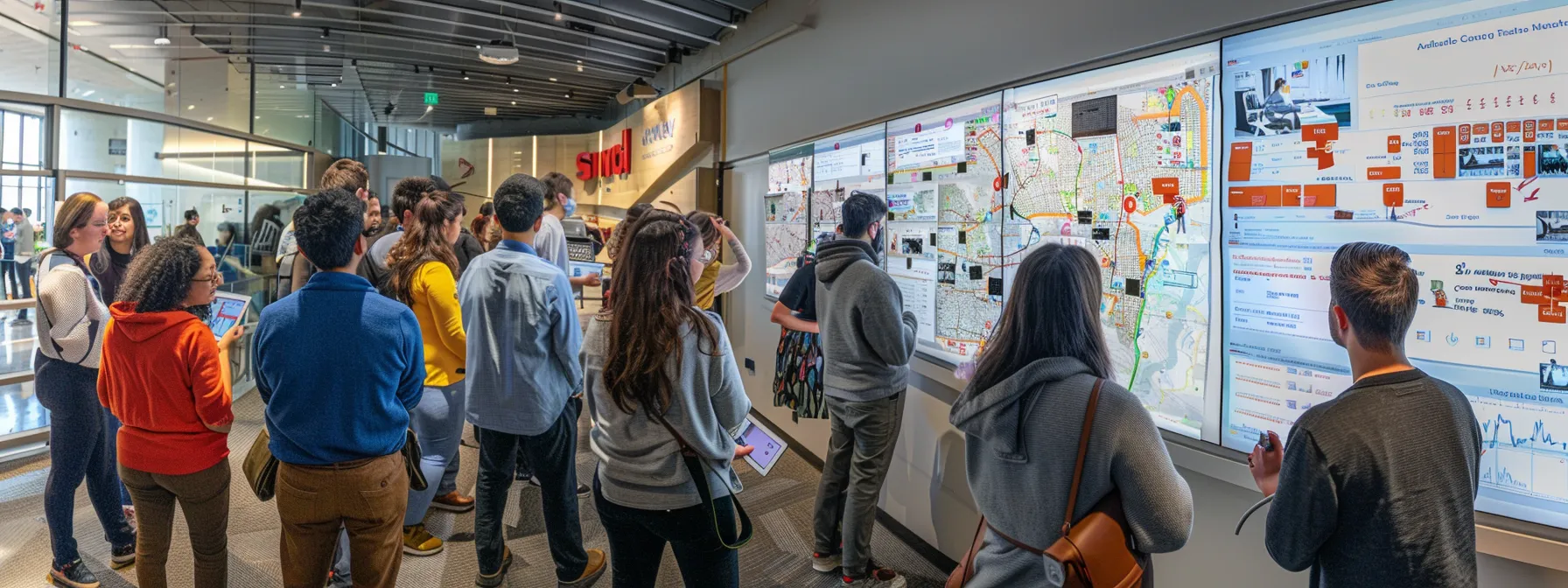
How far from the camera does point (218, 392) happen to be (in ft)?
6.97

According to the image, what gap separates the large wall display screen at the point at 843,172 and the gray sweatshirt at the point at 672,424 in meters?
2.02

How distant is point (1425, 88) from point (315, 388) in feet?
8.87

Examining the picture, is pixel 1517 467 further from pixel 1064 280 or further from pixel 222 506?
pixel 222 506

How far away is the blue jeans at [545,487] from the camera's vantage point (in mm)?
2666

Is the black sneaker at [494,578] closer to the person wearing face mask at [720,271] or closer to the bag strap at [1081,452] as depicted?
the person wearing face mask at [720,271]

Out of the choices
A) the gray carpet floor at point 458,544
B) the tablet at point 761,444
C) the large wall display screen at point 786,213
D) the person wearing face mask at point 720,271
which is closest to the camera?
the tablet at point 761,444

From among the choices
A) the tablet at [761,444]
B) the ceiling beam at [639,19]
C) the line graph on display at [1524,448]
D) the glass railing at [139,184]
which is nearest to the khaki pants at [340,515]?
the tablet at [761,444]

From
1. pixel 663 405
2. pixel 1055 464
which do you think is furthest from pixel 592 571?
pixel 1055 464

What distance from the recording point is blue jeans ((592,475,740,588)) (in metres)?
1.79

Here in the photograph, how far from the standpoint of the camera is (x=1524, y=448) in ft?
4.84

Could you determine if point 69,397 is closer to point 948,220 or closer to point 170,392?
point 170,392

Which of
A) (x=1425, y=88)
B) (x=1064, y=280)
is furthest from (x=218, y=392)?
(x=1425, y=88)

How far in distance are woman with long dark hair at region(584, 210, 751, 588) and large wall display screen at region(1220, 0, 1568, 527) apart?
1.38m

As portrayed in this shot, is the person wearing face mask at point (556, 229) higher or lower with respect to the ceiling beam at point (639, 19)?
lower
